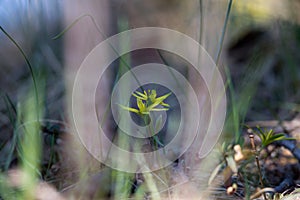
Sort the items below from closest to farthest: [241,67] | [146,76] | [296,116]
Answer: [146,76] < [296,116] < [241,67]

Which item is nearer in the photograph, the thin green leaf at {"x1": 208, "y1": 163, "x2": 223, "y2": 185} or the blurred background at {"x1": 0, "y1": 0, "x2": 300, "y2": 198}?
the thin green leaf at {"x1": 208, "y1": 163, "x2": 223, "y2": 185}

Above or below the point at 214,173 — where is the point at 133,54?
above

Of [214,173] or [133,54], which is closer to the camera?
[214,173]

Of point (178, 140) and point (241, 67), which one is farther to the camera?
point (241, 67)

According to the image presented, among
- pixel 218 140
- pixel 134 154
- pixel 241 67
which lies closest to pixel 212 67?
pixel 218 140

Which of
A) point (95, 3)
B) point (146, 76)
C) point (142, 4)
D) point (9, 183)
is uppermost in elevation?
point (142, 4)

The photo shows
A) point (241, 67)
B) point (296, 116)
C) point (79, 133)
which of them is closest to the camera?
point (79, 133)

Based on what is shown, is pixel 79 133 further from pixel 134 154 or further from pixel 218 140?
pixel 218 140

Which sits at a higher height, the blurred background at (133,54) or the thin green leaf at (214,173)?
the blurred background at (133,54)

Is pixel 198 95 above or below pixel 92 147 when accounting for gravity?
above

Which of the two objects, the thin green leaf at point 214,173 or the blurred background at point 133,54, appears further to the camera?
the blurred background at point 133,54

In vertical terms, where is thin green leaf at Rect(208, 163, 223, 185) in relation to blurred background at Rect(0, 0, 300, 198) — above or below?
below
